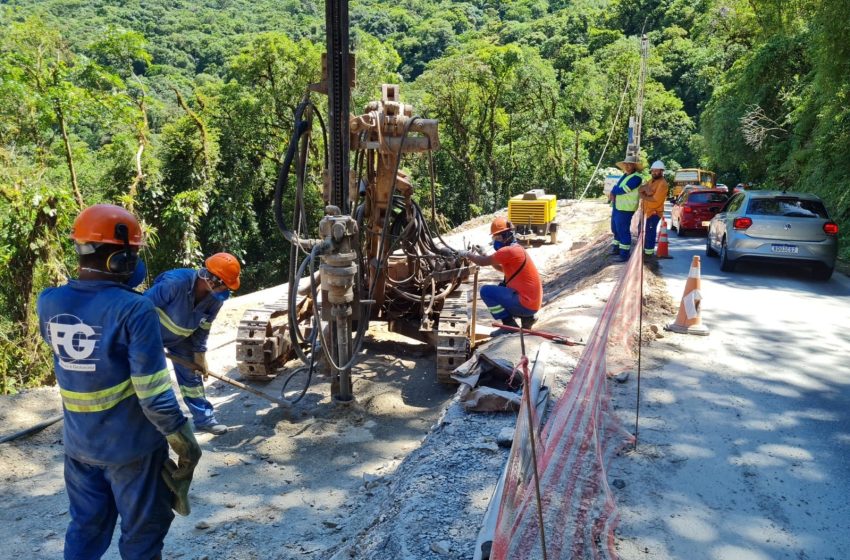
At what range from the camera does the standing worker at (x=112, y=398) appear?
319 cm

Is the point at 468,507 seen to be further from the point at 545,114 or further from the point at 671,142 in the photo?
the point at 671,142

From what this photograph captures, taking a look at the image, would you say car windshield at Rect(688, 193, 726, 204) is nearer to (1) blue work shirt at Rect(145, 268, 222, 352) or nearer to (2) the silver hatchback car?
(2) the silver hatchback car

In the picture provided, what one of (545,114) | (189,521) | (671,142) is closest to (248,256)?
(545,114)

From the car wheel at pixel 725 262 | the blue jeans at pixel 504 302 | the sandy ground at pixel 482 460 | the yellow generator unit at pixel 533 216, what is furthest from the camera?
the yellow generator unit at pixel 533 216

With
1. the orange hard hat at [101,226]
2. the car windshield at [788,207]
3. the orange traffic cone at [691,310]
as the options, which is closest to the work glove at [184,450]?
the orange hard hat at [101,226]

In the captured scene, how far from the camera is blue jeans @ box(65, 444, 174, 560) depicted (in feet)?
11.0

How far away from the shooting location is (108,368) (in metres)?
3.22

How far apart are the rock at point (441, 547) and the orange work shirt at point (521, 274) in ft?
14.2

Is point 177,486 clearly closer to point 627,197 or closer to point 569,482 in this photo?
point 569,482

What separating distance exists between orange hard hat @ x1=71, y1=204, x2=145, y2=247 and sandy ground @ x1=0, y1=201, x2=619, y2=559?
2233 millimetres

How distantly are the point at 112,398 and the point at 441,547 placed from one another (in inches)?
74.5

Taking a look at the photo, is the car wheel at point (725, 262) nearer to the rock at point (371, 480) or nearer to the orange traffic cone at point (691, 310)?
the orange traffic cone at point (691, 310)

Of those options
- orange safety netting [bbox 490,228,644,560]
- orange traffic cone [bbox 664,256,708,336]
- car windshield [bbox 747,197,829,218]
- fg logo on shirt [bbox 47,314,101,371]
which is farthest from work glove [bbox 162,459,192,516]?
car windshield [bbox 747,197,829,218]

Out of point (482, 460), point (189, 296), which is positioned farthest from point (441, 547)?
point (189, 296)
